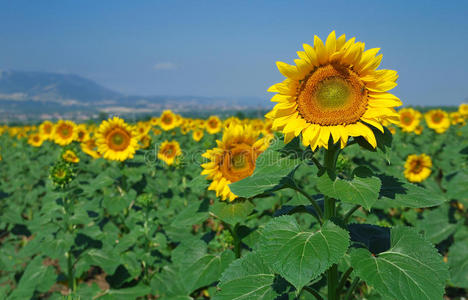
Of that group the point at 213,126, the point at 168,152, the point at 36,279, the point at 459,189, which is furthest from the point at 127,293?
the point at 213,126

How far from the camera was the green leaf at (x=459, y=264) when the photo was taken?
3721 mm

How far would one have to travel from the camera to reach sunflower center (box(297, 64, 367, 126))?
1.69 m

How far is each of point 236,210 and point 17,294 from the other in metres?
2.43

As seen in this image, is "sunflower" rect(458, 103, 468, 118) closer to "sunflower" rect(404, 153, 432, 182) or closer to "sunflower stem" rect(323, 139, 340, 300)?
"sunflower" rect(404, 153, 432, 182)

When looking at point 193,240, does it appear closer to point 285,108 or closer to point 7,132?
point 285,108

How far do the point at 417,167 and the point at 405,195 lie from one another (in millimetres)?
5854

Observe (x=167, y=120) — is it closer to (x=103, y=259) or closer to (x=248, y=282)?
(x=103, y=259)

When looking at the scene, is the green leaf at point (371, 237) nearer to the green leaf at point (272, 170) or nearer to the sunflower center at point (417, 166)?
the green leaf at point (272, 170)

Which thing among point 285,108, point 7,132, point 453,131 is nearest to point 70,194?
point 285,108

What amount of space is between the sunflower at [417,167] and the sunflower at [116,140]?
17.4ft

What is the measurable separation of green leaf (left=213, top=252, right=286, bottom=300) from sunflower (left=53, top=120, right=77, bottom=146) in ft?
24.0

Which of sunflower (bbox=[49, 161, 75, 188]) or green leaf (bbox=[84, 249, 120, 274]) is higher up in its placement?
sunflower (bbox=[49, 161, 75, 188])

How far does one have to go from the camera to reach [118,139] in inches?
201

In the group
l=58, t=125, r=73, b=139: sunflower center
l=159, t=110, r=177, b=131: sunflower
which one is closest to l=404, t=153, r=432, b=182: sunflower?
l=58, t=125, r=73, b=139: sunflower center
